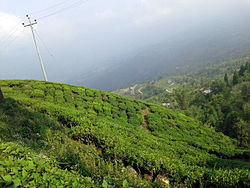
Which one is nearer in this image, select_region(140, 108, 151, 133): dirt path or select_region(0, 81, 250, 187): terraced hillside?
select_region(0, 81, 250, 187): terraced hillside

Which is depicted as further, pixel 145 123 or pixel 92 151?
pixel 145 123

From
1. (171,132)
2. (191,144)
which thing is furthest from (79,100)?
(191,144)

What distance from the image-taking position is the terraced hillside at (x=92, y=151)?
3680 millimetres

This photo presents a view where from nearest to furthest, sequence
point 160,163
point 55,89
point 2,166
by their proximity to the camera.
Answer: point 2,166 < point 160,163 < point 55,89

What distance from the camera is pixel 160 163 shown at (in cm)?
649

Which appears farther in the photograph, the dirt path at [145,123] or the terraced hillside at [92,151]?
the dirt path at [145,123]

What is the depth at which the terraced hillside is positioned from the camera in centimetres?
368

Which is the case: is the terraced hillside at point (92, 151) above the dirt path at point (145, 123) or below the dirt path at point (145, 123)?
above

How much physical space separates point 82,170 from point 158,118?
1213 centimetres

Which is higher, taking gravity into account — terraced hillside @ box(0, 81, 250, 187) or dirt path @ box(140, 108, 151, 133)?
terraced hillside @ box(0, 81, 250, 187)

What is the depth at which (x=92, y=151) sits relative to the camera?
21.1 feet

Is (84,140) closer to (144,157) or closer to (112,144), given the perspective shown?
(112,144)

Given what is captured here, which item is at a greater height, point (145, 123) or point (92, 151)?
point (92, 151)

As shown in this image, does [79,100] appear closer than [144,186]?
No
